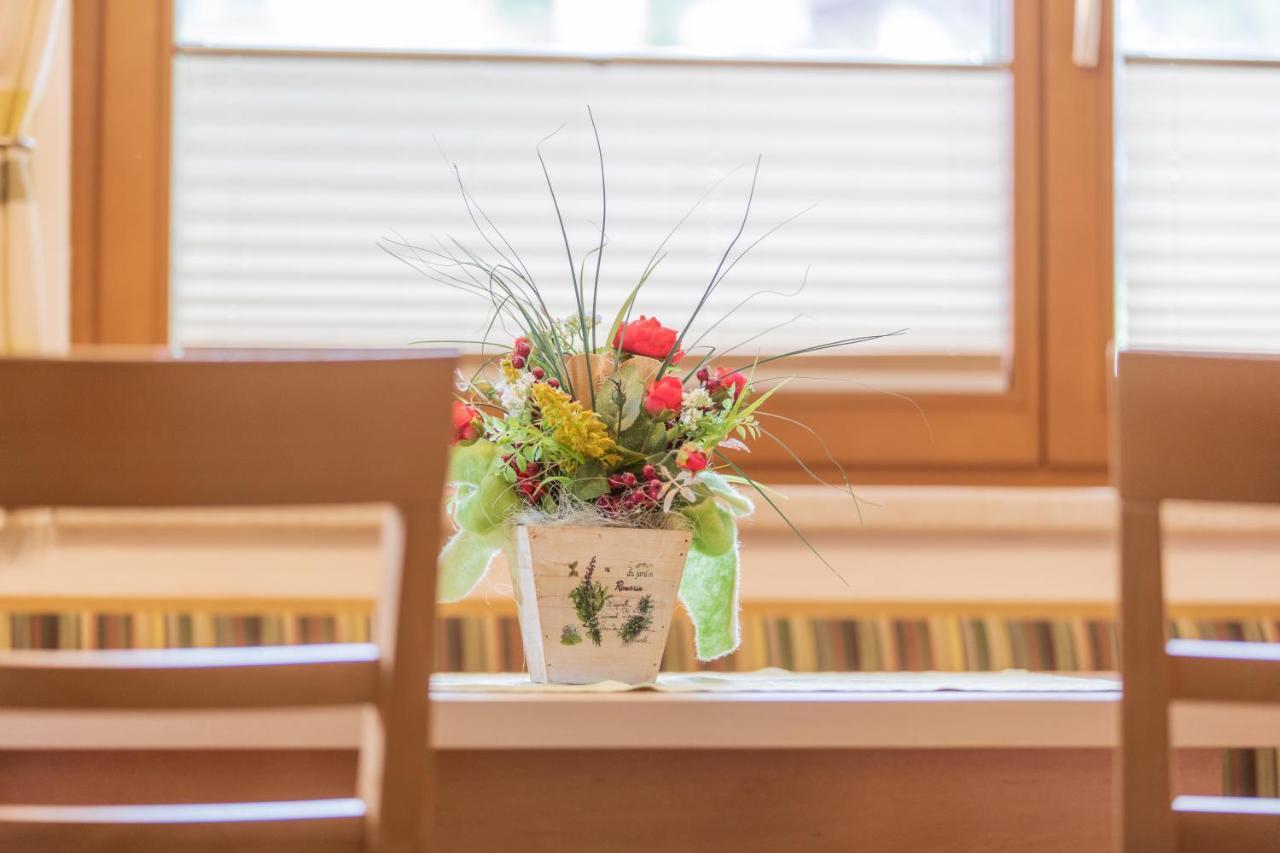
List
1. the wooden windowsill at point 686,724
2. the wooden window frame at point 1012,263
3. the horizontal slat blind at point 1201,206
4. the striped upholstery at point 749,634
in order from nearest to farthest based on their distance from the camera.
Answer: the wooden windowsill at point 686,724, the striped upholstery at point 749,634, the wooden window frame at point 1012,263, the horizontal slat blind at point 1201,206

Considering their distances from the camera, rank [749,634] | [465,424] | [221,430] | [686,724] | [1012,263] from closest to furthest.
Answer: [221,430] → [686,724] → [465,424] → [749,634] → [1012,263]

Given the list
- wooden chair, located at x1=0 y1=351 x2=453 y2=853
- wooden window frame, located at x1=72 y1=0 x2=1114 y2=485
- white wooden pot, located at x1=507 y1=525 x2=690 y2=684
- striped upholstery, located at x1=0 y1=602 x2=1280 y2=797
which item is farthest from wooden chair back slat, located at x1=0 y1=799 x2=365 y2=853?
wooden window frame, located at x1=72 y1=0 x2=1114 y2=485

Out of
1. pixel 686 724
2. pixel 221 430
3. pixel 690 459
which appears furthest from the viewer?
pixel 690 459

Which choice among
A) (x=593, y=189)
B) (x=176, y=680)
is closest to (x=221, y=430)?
(x=176, y=680)

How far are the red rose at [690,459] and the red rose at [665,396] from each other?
38 mm

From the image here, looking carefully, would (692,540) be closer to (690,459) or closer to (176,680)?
(690,459)

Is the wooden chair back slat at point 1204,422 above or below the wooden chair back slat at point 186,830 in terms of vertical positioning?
above

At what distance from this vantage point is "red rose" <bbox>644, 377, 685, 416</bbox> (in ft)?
3.60

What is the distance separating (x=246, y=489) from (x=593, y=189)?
1791 millimetres

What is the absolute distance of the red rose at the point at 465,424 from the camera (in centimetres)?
119

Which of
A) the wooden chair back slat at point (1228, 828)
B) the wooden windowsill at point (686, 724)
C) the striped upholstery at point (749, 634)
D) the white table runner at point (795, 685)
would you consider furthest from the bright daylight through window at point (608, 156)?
the wooden chair back slat at point (1228, 828)

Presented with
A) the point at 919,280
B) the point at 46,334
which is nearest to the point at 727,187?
the point at 919,280

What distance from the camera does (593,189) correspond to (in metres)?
2.42

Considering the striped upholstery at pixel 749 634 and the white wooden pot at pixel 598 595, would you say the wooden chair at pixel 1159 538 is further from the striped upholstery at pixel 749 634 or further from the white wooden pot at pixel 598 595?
the striped upholstery at pixel 749 634
